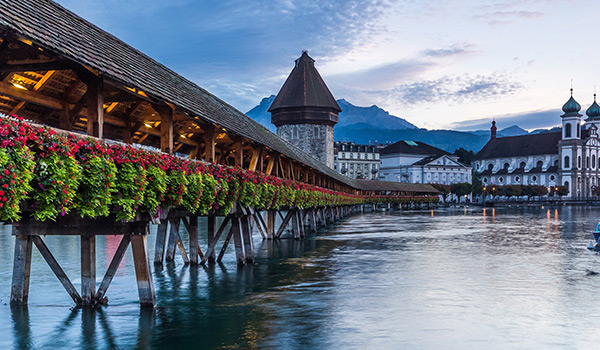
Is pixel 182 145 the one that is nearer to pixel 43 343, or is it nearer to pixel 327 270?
pixel 327 270

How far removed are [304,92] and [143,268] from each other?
75674mm

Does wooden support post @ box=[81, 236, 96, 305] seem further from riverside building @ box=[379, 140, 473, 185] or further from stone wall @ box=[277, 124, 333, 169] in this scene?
riverside building @ box=[379, 140, 473, 185]

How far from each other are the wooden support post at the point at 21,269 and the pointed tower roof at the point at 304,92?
72938 millimetres

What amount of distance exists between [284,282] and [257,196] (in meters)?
3.55

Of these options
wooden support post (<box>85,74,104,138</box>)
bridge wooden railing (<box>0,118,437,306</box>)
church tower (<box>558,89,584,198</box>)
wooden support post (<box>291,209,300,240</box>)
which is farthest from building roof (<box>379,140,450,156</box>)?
wooden support post (<box>85,74,104,138</box>)

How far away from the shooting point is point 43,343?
12070 millimetres

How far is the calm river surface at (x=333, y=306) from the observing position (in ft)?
40.3

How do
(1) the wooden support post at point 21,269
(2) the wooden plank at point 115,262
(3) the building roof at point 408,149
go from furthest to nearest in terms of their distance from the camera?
(3) the building roof at point 408,149
(1) the wooden support post at point 21,269
(2) the wooden plank at point 115,262

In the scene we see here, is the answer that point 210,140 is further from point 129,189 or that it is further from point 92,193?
point 92,193

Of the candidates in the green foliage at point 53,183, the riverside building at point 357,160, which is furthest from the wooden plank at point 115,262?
the riverside building at point 357,160

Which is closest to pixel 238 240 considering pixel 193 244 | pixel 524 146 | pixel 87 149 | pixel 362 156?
pixel 193 244

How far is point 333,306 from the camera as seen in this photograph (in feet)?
51.8

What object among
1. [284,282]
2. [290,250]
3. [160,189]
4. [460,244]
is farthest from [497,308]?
[460,244]

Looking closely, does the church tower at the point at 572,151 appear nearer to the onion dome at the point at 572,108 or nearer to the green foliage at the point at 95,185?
the onion dome at the point at 572,108
